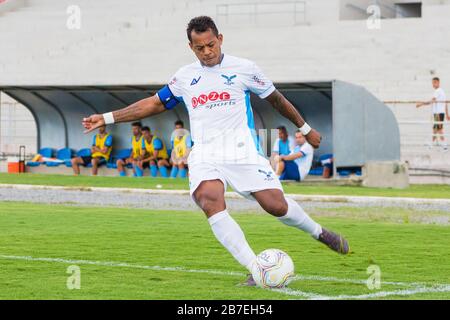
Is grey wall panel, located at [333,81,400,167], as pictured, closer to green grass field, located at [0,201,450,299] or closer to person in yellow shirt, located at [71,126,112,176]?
person in yellow shirt, located at [71,126,112,176]

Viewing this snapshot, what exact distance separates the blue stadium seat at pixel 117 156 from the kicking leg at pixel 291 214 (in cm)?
2001

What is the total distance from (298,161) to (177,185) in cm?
295

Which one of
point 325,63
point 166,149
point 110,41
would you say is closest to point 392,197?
point 166,149

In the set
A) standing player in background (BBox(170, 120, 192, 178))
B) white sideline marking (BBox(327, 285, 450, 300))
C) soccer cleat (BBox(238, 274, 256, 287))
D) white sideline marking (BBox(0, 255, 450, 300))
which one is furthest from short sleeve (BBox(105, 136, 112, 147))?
white sideline marking (BBox(327, 285, 450, 300))

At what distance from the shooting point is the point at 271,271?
8.21m

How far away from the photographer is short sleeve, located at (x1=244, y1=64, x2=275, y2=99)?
8766 mm

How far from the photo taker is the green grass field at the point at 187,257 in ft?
26.7

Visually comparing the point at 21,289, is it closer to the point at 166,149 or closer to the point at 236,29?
the point at 166,149

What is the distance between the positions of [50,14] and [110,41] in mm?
5009

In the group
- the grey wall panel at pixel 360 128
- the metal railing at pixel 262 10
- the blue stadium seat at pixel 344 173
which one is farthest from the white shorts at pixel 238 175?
the metal railing at pixel 262 10

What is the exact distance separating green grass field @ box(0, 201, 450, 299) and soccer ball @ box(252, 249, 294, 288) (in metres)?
0.10

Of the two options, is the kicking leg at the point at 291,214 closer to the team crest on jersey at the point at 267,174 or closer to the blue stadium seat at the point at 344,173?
the team crest on jersey at the point at 267,174

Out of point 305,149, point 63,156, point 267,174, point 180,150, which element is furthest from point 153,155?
point 267,174

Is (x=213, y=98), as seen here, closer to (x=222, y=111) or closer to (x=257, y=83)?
(x=222, y=111)
